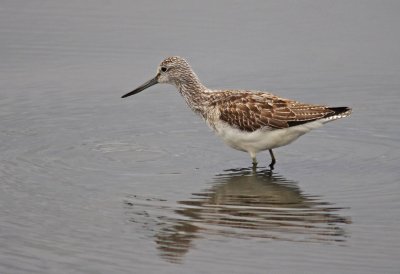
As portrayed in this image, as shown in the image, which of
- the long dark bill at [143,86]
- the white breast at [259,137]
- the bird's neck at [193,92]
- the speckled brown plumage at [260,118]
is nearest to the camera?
the speckled brown plumage at [260,118]

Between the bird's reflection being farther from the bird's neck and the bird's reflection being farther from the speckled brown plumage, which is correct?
the bird's neck

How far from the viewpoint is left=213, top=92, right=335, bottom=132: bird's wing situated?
1366 centimetres

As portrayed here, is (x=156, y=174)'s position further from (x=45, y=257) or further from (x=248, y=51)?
(x=248, y=51)

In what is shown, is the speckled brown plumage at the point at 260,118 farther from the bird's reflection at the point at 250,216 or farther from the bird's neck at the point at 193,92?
the bird's reflection at the point at 250,216

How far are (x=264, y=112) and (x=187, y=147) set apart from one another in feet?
4.38

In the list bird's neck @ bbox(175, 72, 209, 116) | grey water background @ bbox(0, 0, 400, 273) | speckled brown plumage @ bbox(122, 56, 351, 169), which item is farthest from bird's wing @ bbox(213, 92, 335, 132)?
grey water background @ bbox(0, 0, 400, 273)

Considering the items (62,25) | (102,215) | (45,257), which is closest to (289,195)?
(102,215)

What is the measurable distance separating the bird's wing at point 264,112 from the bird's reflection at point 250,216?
0.99 metres

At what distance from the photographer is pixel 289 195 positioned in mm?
12367

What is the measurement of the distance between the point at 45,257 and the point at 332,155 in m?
5.36

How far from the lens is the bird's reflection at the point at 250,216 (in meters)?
10.7

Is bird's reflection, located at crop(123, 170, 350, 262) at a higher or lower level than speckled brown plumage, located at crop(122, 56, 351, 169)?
lower

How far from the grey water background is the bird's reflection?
3 centimetres

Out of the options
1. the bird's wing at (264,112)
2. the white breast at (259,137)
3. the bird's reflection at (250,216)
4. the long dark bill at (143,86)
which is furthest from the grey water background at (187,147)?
the bird's wing at (264,112)
